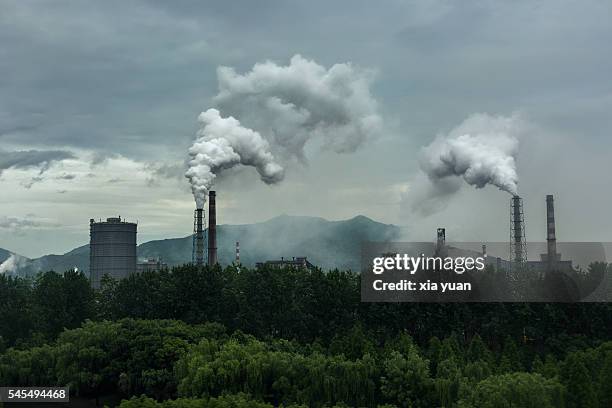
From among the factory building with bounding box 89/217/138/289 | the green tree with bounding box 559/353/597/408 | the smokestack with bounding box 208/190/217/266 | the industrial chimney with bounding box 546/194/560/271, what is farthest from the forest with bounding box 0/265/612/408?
the factory building with bounding box 89/217/138/289

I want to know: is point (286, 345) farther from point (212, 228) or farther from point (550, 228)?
point (550, 228)

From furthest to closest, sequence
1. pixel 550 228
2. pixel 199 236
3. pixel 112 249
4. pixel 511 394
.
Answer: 1. pixel 112 249
2. pixel 199 236
3. pixel 550 228
4. pixel 511 394

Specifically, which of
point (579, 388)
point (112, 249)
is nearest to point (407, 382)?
point (579, 388)

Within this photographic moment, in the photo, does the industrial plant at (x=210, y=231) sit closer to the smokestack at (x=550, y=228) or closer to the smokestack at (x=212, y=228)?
the smokestack at (x=212, y=228)

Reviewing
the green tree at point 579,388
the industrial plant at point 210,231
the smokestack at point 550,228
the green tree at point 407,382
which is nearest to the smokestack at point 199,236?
the industrial plant at point 210,231

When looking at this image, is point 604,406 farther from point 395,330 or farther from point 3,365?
point 3,365
